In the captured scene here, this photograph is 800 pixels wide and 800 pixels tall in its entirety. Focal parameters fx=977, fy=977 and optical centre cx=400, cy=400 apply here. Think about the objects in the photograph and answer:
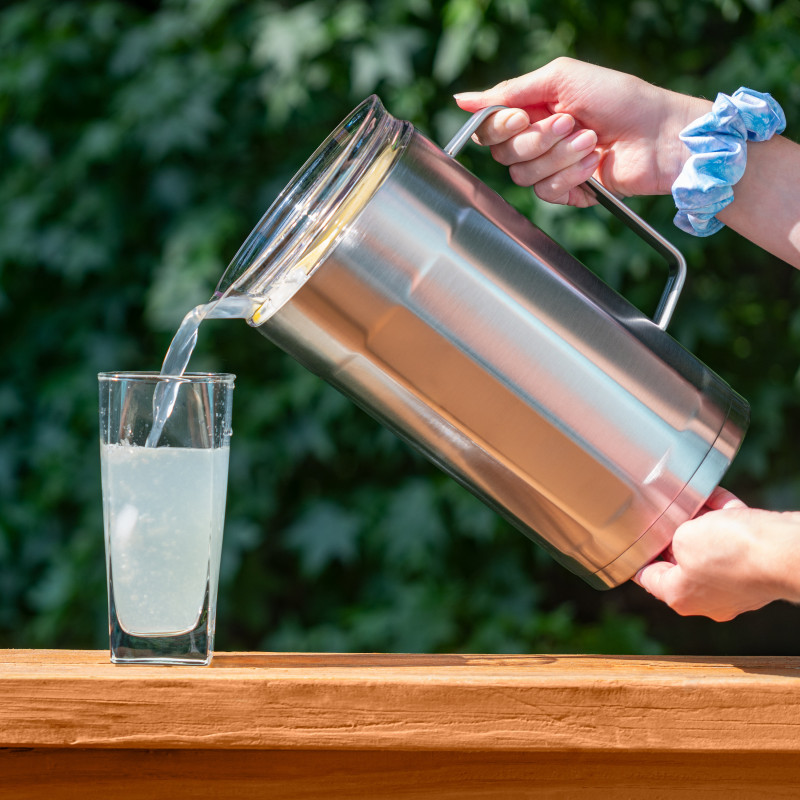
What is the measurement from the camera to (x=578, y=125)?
0.95m

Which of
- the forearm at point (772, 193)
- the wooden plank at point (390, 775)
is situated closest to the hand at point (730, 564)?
the wooden plank at point (390, 775)

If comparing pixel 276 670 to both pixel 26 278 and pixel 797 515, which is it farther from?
pixel 26 278

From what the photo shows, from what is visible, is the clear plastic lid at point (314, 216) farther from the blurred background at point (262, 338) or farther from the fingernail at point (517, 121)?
the blurred background at point (262, 338)

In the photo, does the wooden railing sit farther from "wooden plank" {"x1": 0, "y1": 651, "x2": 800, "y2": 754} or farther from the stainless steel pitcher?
the stainless steel pitcher

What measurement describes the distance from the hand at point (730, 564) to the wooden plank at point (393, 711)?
89mm

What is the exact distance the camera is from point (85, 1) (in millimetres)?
2107

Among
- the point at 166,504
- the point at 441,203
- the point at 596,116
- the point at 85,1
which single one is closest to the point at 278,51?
the point at 85,1

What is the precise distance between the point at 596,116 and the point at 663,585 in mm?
451

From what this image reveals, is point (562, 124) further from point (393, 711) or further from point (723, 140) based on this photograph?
point (393, 711)

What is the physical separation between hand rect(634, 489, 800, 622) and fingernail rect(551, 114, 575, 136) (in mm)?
368

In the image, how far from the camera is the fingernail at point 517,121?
0.89 meters

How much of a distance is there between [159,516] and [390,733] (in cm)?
23

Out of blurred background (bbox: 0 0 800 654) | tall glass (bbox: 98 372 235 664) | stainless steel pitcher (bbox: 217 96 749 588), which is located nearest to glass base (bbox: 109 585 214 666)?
tall glass (bbox: 98 372 235 664)

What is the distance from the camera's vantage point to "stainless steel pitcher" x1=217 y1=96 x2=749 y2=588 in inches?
28.3
